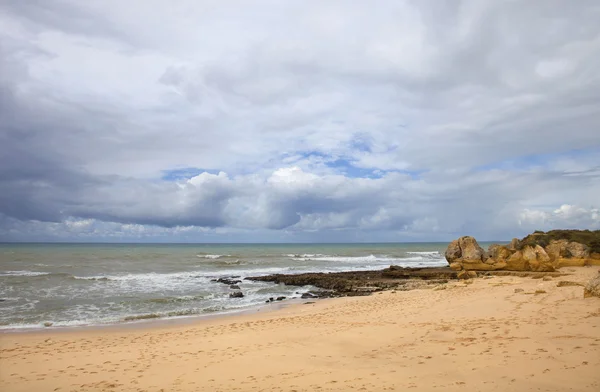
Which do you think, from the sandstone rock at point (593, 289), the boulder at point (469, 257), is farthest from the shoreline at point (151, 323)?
the boulder at point (469, 257)

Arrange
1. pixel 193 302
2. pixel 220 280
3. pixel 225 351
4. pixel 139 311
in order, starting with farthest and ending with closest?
pixel 220 280
pixel 193 302
pixel 139 311
pixel 225 351

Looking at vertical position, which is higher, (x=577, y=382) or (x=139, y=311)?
(x=577, y=382)

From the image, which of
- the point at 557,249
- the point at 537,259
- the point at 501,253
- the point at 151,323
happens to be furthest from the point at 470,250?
the point at 151,323

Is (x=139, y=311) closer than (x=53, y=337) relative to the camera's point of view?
No

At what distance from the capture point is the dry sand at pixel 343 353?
249 inches

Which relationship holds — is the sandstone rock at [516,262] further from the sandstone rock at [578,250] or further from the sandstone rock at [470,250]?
the sandstone rock at [578,250]

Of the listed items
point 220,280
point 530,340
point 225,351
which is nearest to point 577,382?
point 530,340

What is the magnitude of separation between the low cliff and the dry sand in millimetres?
16143

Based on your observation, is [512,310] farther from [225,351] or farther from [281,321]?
[225,351]

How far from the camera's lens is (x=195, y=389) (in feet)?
21.3

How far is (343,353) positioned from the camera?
8367 mm

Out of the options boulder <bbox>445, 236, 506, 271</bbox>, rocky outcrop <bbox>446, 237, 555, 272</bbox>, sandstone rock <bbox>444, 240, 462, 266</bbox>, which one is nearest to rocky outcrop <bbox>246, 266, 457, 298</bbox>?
boulder <bbox>445, 236, 506, 271</bbox>

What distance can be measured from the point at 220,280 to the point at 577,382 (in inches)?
1013

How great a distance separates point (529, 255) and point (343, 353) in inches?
992
